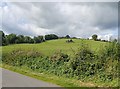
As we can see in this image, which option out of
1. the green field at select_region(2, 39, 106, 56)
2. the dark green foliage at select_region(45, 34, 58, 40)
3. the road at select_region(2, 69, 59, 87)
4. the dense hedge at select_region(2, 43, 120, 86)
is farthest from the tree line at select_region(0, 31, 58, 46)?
the road at select_region(2, 69, 59, 87)

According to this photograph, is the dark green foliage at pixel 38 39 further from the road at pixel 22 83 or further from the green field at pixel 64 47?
the road at pixel 22 83

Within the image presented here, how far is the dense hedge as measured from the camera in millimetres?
17453

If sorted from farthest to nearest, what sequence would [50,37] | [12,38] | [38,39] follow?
[50,37], [12,38], [38,39]

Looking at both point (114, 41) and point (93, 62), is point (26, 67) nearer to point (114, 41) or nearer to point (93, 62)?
point (93, 62)

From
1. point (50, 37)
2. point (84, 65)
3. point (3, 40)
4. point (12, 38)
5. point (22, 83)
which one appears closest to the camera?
point (22, 83)

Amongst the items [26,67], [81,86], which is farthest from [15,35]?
[81,86]

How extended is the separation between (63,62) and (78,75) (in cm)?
316

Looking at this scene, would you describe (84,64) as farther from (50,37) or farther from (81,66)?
(50,37)

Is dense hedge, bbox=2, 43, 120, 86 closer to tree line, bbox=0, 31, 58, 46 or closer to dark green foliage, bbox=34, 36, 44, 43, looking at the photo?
dark green foliage, bbox=34, 36, 44, 43

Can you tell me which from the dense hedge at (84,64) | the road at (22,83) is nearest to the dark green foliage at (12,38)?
the dense hedge at (84,64)

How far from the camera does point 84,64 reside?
1938 cm

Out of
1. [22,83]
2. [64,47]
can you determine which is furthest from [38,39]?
[22,83]

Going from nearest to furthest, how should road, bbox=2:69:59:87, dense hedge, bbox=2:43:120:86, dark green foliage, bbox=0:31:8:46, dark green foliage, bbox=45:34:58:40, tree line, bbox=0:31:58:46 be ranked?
1. road, bbox=2:69:59:87
2. dense hedge, bbox=2:43:120:86
3. tree line, bbox=0:31:58:46
4. dark green foliage, bbox=0:31:8:46
5. dark green foliage, bbox=45:34:58:40

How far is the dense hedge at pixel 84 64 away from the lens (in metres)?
17.5
